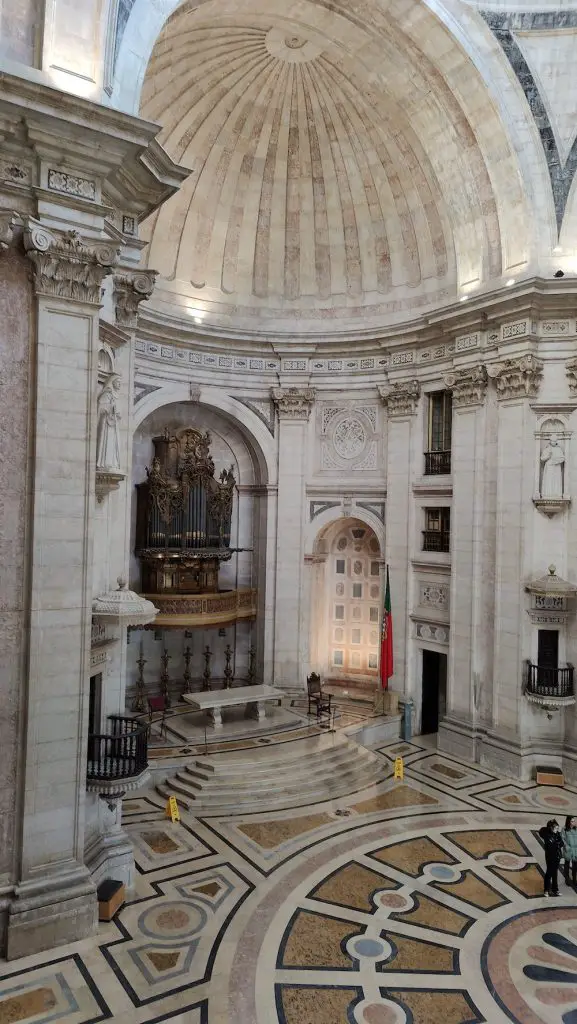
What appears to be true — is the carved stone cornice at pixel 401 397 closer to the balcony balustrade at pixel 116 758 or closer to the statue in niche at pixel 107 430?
the statue in niche at pixel 107 430

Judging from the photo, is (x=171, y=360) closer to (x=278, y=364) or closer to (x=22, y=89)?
(x=278, y=364)

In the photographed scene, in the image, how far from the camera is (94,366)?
9.41 metres

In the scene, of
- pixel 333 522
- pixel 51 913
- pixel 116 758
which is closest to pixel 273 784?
pixel 116 758

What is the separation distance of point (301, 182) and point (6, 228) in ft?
42.8

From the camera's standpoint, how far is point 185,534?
18.8m

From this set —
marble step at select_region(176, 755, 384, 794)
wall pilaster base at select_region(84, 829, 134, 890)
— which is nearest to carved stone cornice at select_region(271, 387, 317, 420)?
marble step at select_region(176, 755, 384, 794)

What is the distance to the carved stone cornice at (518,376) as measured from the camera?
15.7 m

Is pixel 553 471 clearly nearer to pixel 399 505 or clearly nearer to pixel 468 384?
pixel 468 384

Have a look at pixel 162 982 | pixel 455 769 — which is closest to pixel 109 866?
pixel 162 982

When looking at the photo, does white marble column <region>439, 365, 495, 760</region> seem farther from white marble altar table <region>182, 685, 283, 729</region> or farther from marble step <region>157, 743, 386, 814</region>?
white marble altar table <region>182, 685, 283, 729</region>

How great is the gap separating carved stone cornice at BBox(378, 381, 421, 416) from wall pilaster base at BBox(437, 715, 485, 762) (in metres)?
8.31

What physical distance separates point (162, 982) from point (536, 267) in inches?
611

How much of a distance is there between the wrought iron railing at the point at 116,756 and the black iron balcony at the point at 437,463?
1118cm

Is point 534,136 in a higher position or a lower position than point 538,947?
higher
